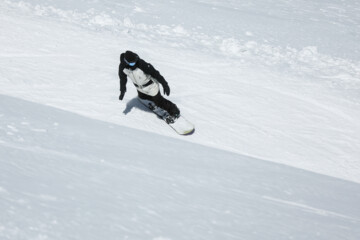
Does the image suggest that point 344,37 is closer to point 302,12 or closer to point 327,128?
point 302,12

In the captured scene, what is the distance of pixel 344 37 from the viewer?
11.4 meters

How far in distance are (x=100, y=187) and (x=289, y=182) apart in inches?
98.8

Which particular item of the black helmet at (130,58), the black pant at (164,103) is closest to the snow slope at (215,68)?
the black pant at (164,103)

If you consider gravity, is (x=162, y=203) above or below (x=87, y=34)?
below

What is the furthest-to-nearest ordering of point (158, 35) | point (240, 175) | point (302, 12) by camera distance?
point (302, 12), point (158, 35), point (240, 175)

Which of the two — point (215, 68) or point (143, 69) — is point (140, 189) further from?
point (215, 68)

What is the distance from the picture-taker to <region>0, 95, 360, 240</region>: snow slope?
3.03 meters

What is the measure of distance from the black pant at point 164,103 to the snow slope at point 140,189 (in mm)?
614

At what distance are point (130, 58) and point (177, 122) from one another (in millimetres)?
1240

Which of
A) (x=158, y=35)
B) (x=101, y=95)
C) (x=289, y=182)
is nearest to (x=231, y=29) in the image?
(x=158, y=35)

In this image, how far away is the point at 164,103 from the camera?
5.78 meters

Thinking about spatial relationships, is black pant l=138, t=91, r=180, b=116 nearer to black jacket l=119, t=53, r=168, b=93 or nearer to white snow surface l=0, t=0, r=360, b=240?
white snow surface l=0, t=0, r=360, b=240

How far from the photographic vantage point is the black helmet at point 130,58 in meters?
5.21

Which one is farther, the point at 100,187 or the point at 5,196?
the point at 100,187
